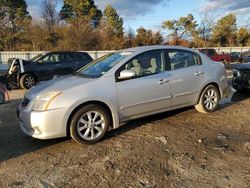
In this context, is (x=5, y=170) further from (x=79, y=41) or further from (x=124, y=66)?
(x=79, y=41)

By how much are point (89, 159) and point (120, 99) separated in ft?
4.32

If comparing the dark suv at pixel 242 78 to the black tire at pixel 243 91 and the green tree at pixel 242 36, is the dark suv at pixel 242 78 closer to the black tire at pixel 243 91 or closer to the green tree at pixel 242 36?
the black tire at pixel 243 91

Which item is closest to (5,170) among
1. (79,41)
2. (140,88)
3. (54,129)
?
(54,129)

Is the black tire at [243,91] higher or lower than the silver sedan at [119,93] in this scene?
lower

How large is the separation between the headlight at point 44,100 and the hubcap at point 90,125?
565 mm

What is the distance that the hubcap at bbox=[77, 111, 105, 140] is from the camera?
510 cm

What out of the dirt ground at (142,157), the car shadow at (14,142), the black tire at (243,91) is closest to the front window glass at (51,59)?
the car shadow at (14,142)

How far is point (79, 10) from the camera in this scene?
1807 inches

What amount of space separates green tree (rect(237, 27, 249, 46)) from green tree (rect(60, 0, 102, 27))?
2257cm

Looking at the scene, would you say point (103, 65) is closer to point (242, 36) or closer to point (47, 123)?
point (47, 123)

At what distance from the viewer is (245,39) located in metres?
49.9

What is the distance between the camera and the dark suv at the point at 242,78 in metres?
8.87

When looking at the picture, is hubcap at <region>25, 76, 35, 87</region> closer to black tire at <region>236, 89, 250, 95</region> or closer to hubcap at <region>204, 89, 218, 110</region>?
black tire at <region>236, 89, 250, 95</region>

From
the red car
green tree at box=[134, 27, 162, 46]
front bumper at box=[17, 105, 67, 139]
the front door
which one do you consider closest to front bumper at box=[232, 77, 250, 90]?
the front door
